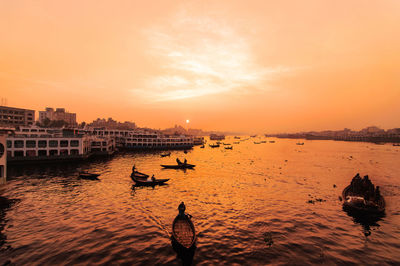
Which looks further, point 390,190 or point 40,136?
point 40,136

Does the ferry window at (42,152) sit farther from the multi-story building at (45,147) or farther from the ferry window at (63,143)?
the ferry window at (63,143)

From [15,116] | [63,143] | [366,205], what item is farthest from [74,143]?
[15,116]

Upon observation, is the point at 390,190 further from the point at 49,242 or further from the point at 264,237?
the point at 49,242

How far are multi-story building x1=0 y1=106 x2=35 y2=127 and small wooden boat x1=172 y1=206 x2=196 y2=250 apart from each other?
533 ft

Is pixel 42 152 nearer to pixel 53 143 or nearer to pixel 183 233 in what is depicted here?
pixel 53 143

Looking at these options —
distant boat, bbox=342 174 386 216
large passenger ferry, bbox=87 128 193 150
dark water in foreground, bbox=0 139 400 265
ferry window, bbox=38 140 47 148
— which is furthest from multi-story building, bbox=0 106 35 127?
distant boat, bbox=342 174 386 216

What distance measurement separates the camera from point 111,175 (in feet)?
154

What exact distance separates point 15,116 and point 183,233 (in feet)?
552

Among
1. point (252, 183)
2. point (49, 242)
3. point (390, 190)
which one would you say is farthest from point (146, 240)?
point (390, 190)

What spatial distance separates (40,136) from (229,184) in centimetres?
6584

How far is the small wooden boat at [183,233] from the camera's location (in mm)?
15879

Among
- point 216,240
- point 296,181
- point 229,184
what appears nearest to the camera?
point 216,240

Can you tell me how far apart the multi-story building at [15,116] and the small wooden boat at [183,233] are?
162585 mm

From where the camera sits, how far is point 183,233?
1698 cm
